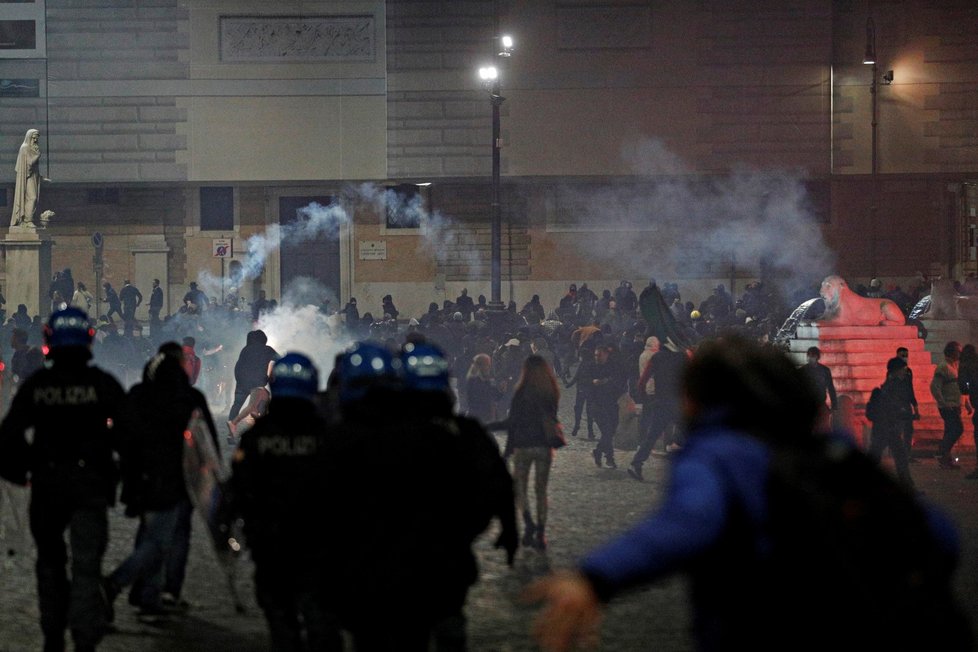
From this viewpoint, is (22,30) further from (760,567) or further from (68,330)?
(760,567)

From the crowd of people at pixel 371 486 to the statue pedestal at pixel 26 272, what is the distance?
70.1 feet

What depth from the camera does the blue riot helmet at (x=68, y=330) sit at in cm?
625

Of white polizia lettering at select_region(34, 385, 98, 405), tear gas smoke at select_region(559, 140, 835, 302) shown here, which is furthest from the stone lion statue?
tear gas smoke at select_region(559, 140, 835, 302)

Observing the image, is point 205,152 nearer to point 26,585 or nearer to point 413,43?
point 413,43

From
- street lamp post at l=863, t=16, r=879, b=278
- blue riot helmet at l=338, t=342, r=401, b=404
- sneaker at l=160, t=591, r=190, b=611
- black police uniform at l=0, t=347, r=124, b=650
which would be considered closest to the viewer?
blue riot helmet at l=338, t=342, r=401, b=404

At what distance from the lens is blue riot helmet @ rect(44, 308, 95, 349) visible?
6.25 meters

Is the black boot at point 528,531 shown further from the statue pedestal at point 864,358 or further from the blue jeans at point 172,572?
the statue pedestal at point 864,358

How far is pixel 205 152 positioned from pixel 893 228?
1730cm

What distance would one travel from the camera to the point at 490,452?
518 centimetres

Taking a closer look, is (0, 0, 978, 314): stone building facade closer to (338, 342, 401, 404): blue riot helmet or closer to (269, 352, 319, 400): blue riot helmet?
(269, 352, 319, 400): blue riot helmet

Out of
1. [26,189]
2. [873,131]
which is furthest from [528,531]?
[873,131]

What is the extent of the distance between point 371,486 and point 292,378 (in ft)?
5.48

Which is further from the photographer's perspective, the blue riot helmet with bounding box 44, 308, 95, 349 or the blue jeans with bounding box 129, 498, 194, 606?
the blue jeans with bounding box 129, 498, 194, 606

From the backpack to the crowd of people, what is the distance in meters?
0.03
